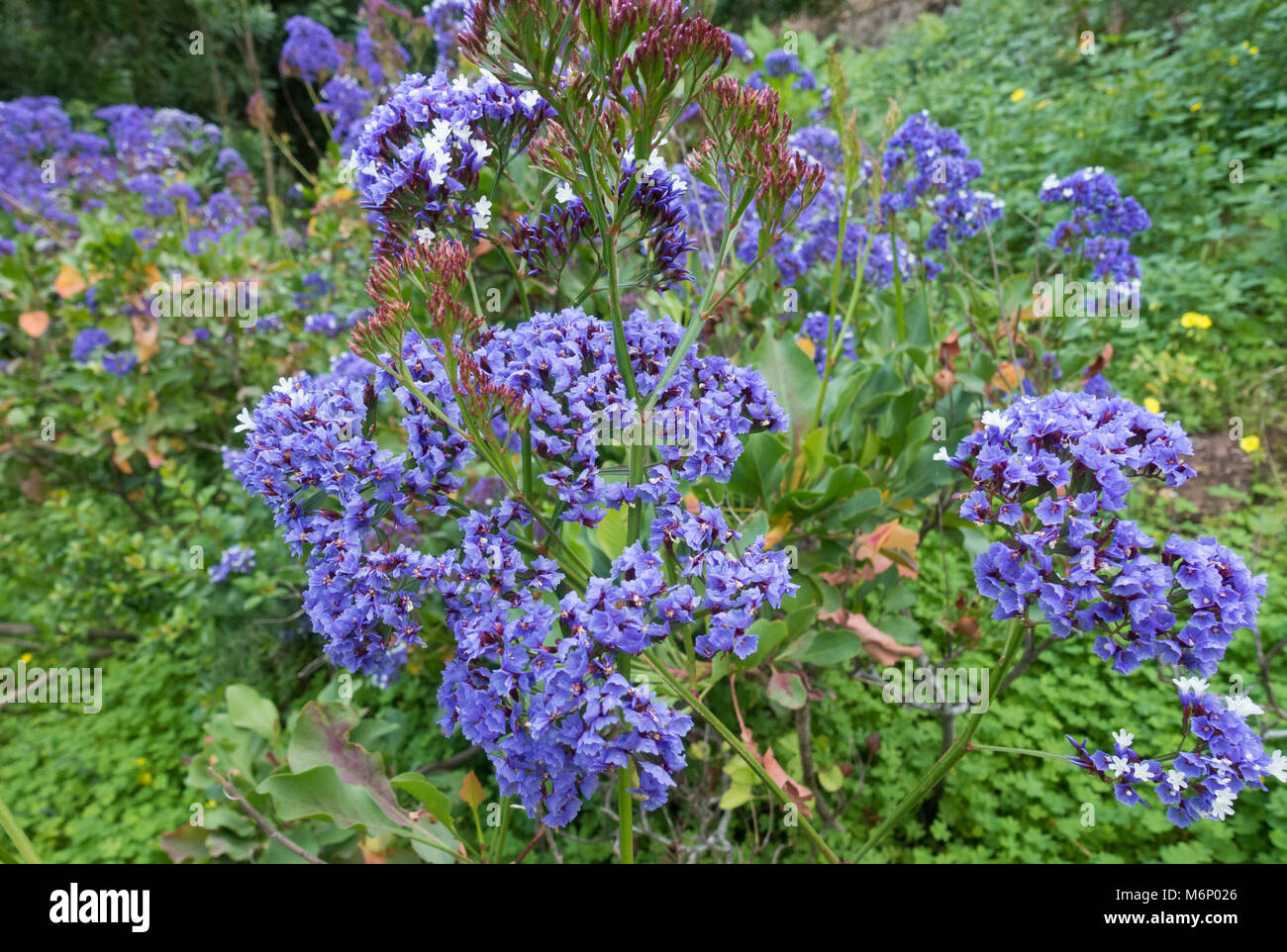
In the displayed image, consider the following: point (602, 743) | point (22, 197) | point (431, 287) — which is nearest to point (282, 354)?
point (22, 197)

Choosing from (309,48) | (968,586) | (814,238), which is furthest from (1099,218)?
(309,48)

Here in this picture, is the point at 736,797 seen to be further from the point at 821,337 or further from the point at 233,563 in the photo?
the point at 233,563

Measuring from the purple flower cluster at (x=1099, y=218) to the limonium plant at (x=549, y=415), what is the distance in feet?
5.76

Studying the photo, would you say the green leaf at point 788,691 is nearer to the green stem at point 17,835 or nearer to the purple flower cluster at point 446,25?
the green stem at point 17,835

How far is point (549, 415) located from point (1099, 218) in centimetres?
222

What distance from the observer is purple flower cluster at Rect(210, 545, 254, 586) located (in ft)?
8.49

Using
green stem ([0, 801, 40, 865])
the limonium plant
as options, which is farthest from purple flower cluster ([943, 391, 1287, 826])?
green stem ([0, 801, 40, 865])

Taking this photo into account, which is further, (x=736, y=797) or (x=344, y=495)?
(x=736, y=797)

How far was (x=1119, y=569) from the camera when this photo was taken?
0.98 meters

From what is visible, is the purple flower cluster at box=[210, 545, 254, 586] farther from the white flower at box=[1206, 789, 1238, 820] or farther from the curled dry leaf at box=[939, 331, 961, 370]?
the white flower at box=[1206, 789, 1238, 820]

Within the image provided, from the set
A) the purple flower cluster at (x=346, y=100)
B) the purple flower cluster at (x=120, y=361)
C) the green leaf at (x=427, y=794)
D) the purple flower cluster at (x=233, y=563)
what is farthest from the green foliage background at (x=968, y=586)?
the purple flower cluster at (x=346, y=100)

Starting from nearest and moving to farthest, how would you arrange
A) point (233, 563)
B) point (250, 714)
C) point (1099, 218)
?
point (250, 714)
point (1099, 218)
point (233, 563)

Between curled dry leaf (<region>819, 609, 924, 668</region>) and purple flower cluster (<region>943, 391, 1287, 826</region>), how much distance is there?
65cm
